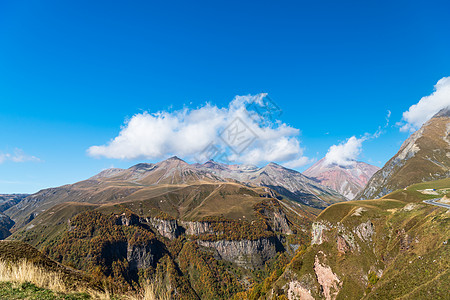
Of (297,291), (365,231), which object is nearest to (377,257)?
(365,231)

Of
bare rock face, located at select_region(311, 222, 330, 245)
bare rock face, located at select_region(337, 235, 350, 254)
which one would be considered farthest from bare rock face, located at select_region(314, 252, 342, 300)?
bare rock face, located at select_region(311, 222, 330, 245)

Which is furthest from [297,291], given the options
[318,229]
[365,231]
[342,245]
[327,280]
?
[365,231]

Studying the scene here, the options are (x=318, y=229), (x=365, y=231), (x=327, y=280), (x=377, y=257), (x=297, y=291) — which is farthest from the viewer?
(x=318, y=229)

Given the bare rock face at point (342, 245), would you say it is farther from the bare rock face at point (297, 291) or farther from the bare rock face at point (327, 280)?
the bare rock face at point (297, 291)

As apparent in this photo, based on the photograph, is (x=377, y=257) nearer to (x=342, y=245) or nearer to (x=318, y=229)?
(x=342, y=245)

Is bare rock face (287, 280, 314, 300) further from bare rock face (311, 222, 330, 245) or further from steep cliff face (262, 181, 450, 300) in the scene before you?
bare rock face (311, 222, 330, 245)

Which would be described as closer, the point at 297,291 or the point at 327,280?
the point at 327,280

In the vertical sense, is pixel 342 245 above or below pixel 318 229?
above

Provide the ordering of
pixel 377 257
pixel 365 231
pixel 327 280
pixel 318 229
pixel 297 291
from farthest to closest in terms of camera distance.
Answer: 1. pixel 318 229
2. pixel 297 291
3. pixel 365 231
4. pixel 327 280
5. pixel 377 257

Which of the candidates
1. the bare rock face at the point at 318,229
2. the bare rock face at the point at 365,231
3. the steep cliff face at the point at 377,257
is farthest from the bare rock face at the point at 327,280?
the bare rock face at the point at 318,229

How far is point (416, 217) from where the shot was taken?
6538cm

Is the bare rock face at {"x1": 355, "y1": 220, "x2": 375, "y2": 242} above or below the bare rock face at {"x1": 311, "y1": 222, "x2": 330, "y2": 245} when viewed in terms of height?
above

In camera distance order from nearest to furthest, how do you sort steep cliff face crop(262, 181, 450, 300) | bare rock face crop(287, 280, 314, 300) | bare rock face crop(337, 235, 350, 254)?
steep cliff face crop(262, 181, 450, 300), bare rock face crop(337, 235, 350, 254), bare rock face crop(287, 280, 314, 300)

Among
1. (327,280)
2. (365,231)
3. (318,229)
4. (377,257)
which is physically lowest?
(327,280)
